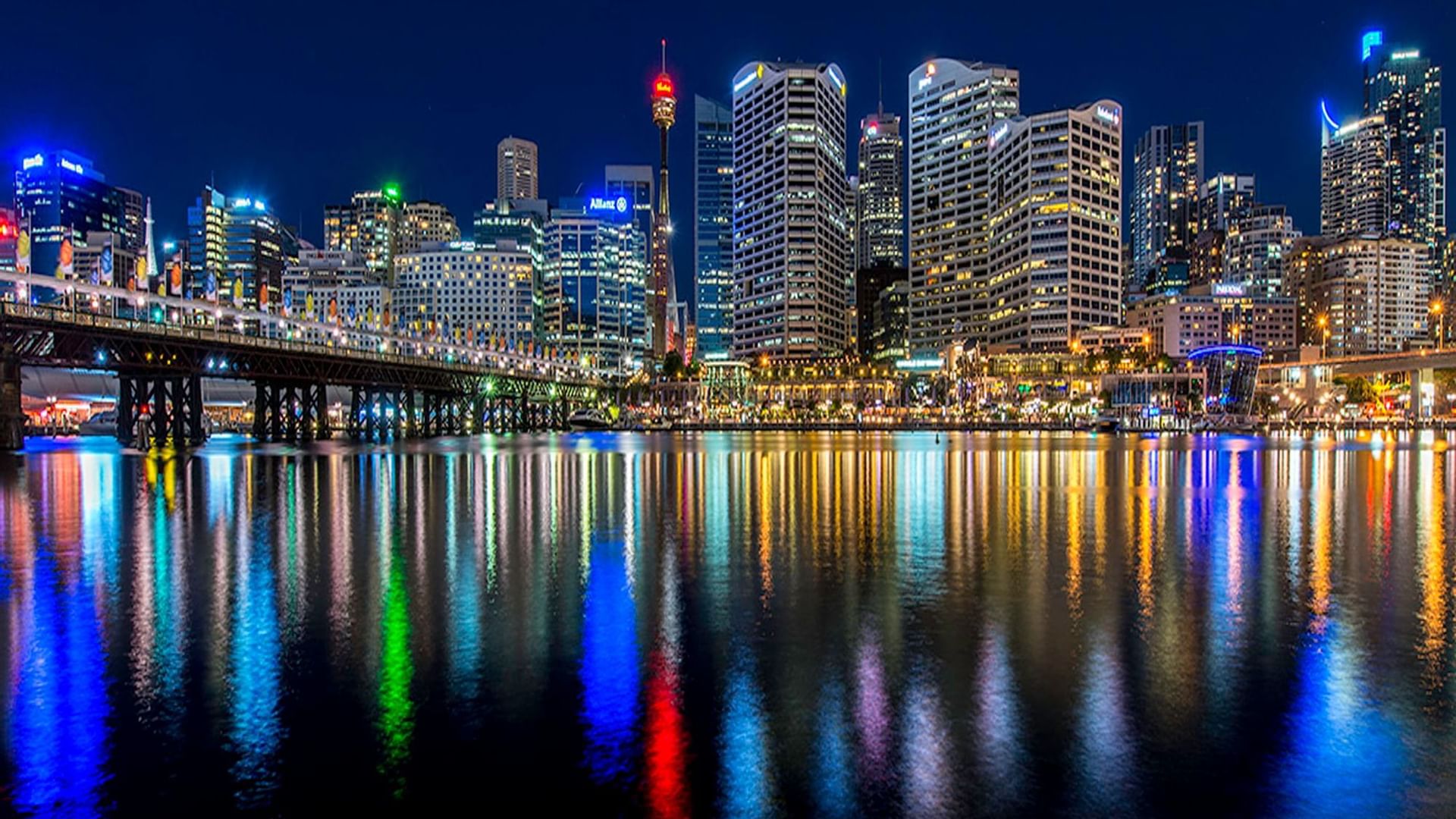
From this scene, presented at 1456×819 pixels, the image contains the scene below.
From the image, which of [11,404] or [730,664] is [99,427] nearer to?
[11,404]

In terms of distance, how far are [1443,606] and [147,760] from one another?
20267mm

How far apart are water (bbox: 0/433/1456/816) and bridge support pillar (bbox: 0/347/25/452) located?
2122 inches

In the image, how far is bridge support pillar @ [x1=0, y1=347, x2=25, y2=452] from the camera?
246 feet

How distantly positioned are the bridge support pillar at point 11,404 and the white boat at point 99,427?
225ft

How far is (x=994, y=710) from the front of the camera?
39.0ft

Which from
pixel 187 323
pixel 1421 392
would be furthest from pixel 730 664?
pixel 1421 392

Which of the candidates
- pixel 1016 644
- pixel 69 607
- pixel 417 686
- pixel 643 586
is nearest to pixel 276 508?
pixel 69 607

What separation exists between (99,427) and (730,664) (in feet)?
542

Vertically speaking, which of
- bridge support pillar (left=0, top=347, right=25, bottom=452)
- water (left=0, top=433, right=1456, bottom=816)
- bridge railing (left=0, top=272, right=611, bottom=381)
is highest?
bridge railing (left=0, top=272, right=611, bottom=381)

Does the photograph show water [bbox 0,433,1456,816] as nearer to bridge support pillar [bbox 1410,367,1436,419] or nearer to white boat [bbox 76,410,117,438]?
white boat [bbox 76,410,117,438]

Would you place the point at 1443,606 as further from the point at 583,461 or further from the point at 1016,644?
the point at 583,461

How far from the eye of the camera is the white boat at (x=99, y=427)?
14800 cm

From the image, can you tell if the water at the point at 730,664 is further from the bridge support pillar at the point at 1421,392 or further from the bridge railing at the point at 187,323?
the bridge support pillar at the point at 1421,392

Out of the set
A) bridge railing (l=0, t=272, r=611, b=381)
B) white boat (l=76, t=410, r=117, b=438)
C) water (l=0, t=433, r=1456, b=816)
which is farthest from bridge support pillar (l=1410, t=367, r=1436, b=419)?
white boat (l=76, t=410, r=117, b=438)
